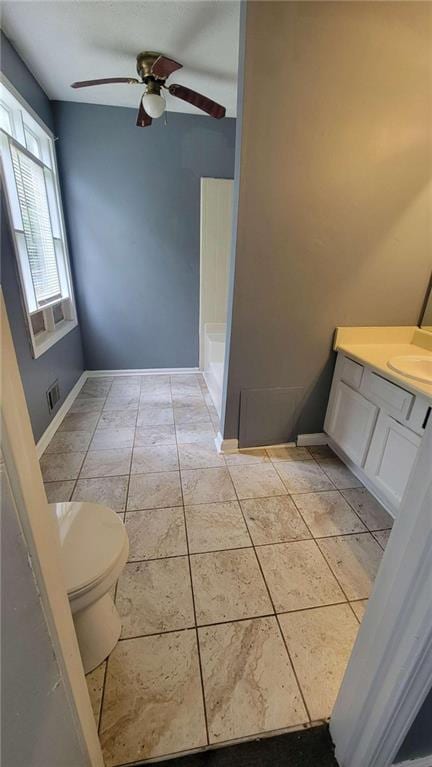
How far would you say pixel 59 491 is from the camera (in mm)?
1976

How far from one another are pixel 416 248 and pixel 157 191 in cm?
247

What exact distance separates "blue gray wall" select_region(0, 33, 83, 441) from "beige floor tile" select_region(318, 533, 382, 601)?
209 cm

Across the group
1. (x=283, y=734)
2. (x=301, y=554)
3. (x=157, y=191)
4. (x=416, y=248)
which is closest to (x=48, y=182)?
(x=157, y=191)

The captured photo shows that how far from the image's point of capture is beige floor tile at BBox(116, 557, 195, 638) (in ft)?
4.22

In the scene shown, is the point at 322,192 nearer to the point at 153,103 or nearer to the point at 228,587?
the point at 153,103

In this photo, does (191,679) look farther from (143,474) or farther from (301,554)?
(143,474)

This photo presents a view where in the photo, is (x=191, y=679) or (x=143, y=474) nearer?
(x=191, y=679)

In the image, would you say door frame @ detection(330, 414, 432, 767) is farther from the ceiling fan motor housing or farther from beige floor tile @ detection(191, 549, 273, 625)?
the ceiling fan motor housing

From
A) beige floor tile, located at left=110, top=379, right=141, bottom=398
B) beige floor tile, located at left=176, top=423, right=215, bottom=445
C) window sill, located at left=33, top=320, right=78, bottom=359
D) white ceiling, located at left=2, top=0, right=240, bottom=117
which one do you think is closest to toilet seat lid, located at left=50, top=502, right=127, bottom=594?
beige floor tile, located at left=176, top=423, right=215, bottom=445

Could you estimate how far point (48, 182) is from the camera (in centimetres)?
282

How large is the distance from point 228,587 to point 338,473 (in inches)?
45.6

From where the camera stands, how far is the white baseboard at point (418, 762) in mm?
861

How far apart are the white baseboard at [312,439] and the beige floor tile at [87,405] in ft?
6.09

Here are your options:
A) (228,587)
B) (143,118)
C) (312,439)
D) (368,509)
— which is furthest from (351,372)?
(143,118)
